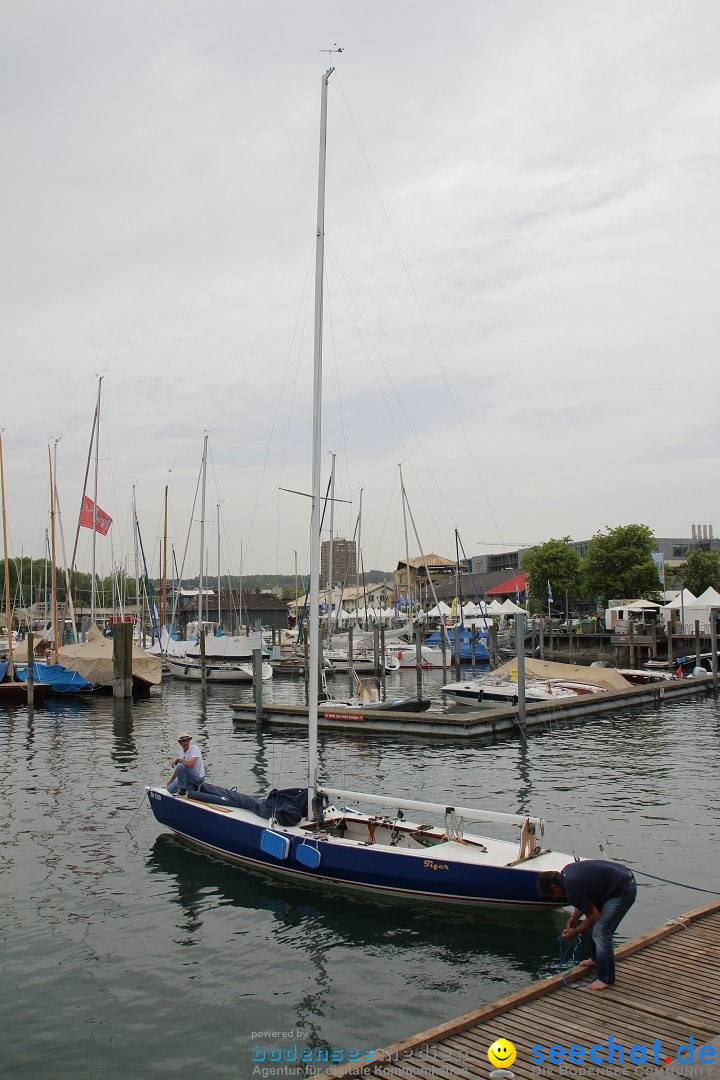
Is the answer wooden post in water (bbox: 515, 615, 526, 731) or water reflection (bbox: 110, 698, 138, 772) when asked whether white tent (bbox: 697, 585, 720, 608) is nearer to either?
wooden post in water (bbox: 515, 615, 526, 731)

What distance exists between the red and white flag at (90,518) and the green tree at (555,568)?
5668cm

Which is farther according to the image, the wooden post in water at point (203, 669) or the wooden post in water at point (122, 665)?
the wooden post in water at point (203, 669)

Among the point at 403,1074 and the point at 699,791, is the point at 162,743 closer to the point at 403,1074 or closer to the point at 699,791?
the point at 699,791

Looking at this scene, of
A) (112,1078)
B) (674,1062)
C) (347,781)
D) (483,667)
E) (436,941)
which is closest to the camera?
(674,1062)

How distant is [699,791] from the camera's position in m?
21.7

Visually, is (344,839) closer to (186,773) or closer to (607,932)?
(186,773)

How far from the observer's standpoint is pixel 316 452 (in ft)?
54.4

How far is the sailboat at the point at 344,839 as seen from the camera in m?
13.1

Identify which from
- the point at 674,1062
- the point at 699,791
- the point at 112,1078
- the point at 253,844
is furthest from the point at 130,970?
the point at 699,791

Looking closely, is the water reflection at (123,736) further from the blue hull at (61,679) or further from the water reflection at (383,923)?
the water reflection at (383,923)

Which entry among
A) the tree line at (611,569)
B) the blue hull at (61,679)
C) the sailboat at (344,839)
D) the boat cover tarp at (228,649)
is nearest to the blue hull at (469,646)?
the boat cover tarp at (228,649)

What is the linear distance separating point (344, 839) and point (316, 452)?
24.1ft

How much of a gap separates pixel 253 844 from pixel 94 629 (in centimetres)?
3804

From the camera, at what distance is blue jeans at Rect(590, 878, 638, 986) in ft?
29.8
